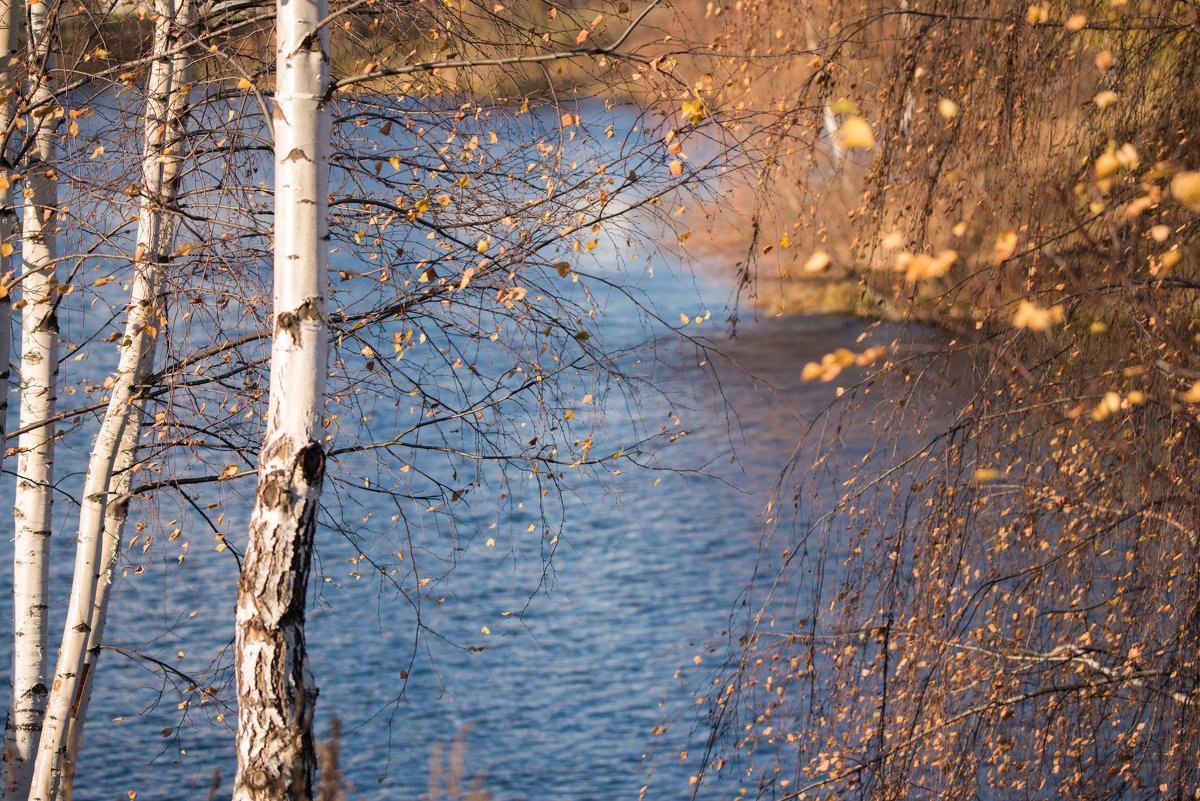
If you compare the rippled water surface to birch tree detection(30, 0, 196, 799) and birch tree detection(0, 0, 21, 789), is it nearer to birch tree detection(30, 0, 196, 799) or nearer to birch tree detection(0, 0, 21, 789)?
birch tree detection(30, 0, 196, 799)

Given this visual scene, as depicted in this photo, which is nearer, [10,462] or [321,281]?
[321,281]

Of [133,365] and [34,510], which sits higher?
[133,365]

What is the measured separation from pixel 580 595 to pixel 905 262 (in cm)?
984

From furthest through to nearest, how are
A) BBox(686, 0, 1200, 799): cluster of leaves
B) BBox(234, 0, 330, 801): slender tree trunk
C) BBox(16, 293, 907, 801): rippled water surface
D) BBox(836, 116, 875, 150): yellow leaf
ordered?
BBox(16, 293, 907, 801): rippled water surface, BBox(686, 0, 1200, 799): cluster of leaves, BBox(234, 0, 330, 801): slender tree trunk, BBox(836, 116, 875, 150): yellow leaf

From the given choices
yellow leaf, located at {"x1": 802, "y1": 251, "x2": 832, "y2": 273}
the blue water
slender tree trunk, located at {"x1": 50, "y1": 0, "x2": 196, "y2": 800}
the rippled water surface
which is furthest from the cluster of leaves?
the rippled water surface

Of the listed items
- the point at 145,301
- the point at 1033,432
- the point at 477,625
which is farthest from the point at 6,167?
the point at 477,625

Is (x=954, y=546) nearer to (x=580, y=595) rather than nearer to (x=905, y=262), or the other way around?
(x=905, y=262)

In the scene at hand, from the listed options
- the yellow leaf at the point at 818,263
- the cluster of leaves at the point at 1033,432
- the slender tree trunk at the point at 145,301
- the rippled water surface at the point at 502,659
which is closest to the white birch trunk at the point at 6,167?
the slender tree trunk at the point at 145,301

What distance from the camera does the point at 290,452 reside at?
117 inches

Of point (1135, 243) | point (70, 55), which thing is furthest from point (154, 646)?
point (1135, 243)

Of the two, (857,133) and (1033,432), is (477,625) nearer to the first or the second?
(1033,432)

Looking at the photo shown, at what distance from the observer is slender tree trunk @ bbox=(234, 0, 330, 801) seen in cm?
290

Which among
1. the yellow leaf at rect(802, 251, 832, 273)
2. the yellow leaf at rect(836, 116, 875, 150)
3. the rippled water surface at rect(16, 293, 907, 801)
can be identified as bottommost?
the yellow leaf at rect(802, 251, 832, 273)

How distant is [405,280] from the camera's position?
4539 mm
